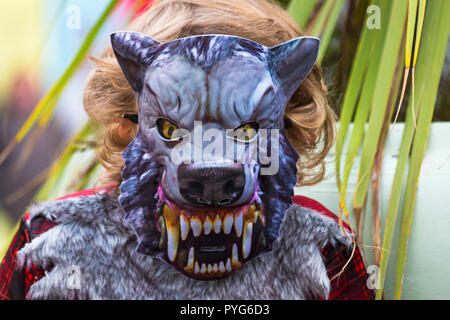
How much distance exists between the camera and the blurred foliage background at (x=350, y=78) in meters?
0.56

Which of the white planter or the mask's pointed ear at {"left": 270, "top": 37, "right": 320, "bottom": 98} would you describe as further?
the white planter

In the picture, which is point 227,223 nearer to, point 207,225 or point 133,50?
point 207,225

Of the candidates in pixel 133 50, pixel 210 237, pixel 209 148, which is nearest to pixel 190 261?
pixel 210 237

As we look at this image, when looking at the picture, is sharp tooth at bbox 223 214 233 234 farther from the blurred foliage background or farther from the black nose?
the blurred foliage background

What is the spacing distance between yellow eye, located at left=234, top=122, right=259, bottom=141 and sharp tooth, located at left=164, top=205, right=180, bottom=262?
0.12 metres

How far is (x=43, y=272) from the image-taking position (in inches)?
23.3

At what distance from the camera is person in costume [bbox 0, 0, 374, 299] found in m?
0.53

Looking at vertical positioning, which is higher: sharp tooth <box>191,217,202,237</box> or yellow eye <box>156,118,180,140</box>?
yellow eye <box>156,118,180,140</box>

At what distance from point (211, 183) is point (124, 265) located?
0.57ft

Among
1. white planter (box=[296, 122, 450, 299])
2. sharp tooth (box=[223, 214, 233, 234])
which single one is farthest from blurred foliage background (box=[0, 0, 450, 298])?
sharp tooth (box=[223, 214, 233, 234])

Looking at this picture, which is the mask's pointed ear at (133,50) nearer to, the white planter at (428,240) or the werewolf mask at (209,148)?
the werewolf mask at (209,148)

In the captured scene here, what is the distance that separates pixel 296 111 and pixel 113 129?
26 cm
